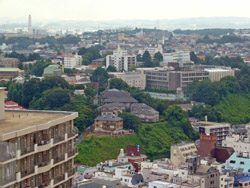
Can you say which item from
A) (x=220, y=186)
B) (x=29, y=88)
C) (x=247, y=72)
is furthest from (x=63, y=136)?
(x=247, y=72)

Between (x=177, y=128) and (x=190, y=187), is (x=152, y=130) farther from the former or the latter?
(x=190, y=187)

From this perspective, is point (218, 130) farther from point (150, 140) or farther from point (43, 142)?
point (43, 142)

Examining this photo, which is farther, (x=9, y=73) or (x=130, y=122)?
(x=9, y=73)

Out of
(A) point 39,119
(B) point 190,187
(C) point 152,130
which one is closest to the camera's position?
(A) point 39,119

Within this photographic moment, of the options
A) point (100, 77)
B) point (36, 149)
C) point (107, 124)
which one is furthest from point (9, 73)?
point (36, 149)

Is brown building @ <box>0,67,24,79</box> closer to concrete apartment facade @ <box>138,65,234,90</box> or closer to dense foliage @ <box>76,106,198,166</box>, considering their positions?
concrete apartment facade @ <box>138,65,234,90</box>

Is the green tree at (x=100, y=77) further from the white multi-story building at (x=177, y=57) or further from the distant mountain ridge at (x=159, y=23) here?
the distant mountain ridge at (x=159, y=23)
